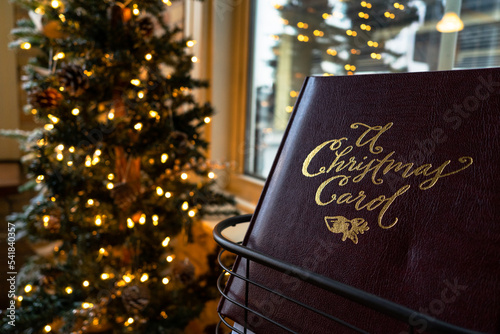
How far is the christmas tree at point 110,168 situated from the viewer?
1.01 metres

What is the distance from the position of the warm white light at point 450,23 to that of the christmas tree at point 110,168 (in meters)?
0.66

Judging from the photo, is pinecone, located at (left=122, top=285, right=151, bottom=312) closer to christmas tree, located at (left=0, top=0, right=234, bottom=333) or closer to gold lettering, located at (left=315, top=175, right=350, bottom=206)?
christmas tree, located at (left=0, top=0, right=234, bottom=333)

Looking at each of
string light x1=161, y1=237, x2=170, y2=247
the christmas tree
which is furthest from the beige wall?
string light x1=161, y1=237, x2=170, y2=247

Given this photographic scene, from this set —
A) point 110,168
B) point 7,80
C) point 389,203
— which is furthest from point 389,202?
point 7,80

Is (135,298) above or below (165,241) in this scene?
below

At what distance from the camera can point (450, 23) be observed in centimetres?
85

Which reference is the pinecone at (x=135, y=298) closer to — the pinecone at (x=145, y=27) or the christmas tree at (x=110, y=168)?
the christmas tree at (x=110, y=168)

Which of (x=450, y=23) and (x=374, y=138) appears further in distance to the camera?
(x=450, y=23)

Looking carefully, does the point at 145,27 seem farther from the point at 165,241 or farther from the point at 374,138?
the point at 374,138

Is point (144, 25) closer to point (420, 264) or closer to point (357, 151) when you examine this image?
point (357, 151)

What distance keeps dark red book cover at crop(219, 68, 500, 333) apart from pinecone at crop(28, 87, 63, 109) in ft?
2.46

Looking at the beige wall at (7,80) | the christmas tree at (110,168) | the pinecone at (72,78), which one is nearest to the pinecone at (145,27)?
the christmas tree at (110,168)

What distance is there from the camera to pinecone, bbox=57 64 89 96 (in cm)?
95

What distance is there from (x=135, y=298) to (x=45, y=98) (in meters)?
0.59
